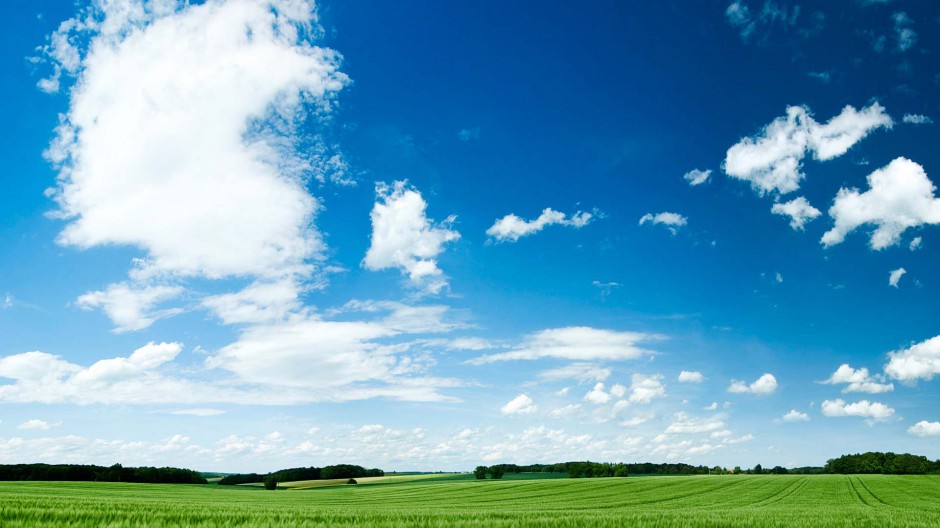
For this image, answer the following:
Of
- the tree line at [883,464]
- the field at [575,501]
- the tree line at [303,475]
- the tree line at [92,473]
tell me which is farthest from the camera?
the tree line at [883,464]

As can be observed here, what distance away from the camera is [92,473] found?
319 ft

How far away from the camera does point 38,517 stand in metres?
10.6

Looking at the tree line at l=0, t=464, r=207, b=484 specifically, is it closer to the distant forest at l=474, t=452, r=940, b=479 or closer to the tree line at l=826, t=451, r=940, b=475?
the distant forest at l=474, t=452, r=940, b=479

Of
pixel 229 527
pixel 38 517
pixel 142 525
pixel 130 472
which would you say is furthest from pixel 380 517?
pixel 130 472

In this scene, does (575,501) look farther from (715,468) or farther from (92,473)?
(715,468)

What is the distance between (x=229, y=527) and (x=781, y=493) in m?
63.6

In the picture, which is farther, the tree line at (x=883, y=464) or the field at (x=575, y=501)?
the tree line at (x=883, y=464)

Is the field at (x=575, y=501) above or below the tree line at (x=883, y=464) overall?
above

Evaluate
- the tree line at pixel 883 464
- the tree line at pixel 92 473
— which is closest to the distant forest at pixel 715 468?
the tree line at pixel 883 464

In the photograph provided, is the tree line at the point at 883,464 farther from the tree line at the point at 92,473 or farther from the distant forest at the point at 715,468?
the tree line at the point at 92,473

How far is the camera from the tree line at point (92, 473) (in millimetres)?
91375

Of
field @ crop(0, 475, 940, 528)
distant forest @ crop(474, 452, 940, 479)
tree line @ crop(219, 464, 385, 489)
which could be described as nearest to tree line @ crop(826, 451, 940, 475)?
distant forest @ crop(474, 452, 940, 479)

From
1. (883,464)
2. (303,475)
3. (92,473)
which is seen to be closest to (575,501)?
(303,475)

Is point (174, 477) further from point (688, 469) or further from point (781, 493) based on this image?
point (688, 469)
